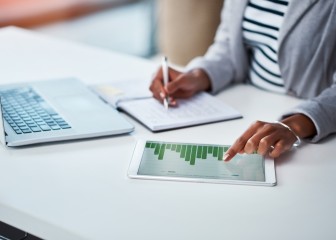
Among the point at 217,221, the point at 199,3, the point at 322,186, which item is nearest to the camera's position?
the point at 217,221

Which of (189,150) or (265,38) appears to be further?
(265,38)

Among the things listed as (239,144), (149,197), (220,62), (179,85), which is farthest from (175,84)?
(149,197)

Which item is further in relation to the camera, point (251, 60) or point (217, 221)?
point (251, 60)

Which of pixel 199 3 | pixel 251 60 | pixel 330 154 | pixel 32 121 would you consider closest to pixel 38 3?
pixel 199 3

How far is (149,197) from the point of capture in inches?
35.7

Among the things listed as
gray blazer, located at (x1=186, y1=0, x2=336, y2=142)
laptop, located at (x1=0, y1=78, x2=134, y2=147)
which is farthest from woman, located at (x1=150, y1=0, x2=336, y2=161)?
laptop, located at (x1=0, y1=78, x2=134, y2=147)

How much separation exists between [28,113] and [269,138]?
1.60 ft

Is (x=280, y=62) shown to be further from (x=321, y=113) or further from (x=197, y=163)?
(x=197, y=163)

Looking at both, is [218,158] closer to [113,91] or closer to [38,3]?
[113,91]

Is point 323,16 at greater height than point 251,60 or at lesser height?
greater

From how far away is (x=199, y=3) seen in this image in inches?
92.4

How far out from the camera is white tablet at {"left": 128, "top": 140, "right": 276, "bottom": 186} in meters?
0.96

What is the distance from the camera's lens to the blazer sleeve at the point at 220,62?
139 cm

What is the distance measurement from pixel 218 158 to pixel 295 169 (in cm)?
14
